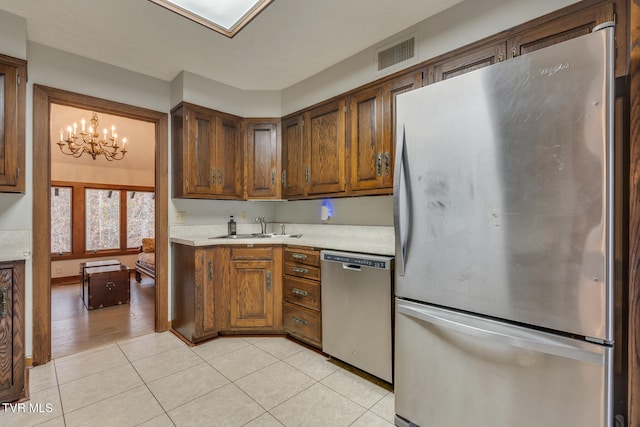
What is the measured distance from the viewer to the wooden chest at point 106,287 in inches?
144

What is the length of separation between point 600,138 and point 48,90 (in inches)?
138

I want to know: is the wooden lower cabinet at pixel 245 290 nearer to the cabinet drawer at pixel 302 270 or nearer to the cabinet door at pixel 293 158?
the cabinet drawer at pixel 302 270

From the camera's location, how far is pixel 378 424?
163 cm

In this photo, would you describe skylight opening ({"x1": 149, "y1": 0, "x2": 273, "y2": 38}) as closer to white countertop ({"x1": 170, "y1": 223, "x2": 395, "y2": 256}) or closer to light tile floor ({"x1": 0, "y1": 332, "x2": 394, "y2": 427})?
white countertop ({"x1": 170, "y1": 223, "x2": 395, "y2": 256})

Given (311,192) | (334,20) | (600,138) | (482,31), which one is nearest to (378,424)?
(600,138)

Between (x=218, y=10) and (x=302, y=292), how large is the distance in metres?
2.21

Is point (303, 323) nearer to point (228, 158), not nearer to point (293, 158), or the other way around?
point (293, 158)

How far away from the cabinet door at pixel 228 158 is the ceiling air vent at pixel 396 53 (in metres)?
1.65

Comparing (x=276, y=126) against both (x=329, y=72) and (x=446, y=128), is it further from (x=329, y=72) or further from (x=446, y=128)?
(x=446, y=128)

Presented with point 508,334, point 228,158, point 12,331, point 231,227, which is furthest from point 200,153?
point 508,334

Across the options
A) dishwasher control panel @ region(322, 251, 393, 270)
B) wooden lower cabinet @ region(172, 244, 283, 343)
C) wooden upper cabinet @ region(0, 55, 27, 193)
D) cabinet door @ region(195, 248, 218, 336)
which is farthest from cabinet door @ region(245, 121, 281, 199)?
wooden upper cabinet @ region(0, 55, 27, 193)

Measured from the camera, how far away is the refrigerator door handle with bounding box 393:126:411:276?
150cm

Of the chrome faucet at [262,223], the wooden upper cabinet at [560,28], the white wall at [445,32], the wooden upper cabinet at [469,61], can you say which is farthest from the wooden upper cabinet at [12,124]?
the wooden upper cabinet at [560,28]

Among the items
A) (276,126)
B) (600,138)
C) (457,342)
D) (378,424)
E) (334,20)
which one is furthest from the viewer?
(276,126)
